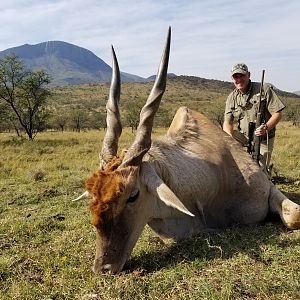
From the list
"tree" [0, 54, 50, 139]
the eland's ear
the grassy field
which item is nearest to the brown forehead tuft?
the eland's ear

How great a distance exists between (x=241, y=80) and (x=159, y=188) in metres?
3.72

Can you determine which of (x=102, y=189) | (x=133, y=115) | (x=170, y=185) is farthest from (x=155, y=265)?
(x=133, y=115)

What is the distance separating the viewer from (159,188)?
4.25m

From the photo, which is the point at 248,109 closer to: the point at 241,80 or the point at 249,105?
the point at 249,105

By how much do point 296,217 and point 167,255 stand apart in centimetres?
172

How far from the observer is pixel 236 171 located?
5559mm

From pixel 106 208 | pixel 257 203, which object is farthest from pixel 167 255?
pixel 257 203

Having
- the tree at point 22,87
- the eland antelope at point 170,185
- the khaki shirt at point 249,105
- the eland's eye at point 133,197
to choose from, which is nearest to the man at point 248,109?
the khaki shirt at point 249,105

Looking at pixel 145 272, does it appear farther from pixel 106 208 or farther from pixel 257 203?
pixel 257 203

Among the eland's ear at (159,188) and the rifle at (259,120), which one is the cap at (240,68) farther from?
the eland's ear at (159,188)

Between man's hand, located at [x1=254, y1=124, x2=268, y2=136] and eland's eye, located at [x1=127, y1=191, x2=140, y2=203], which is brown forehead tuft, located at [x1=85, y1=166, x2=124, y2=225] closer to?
eland's eye, located at [x1=127, y1=191, x2=140, y2=203]

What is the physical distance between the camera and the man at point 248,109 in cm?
718

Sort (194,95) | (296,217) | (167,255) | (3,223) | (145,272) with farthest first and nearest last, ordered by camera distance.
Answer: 1. (194,95)
2. (3,223)
3. (296,217)
4. (167,255)
5. (145,272)

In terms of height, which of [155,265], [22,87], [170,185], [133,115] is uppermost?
[22,87]
